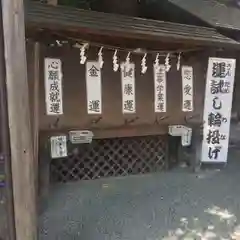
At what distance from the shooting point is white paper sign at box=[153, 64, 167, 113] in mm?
6930

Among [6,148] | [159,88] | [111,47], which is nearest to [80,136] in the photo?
[111,47]

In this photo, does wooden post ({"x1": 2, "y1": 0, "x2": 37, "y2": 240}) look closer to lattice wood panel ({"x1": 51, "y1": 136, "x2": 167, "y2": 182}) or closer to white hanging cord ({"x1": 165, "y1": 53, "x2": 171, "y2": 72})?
lattice wood panel ({"x1": 51, "y1": 136, "x2": 167, "y2": 182})

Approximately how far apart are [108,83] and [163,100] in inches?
48.1

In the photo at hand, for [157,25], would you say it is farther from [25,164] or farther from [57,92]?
[25,164]

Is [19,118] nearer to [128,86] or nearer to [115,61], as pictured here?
[115,61]

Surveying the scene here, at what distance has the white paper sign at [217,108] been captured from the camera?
727 cm

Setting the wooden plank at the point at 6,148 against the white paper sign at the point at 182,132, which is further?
the white paper sign at the point at 182,132

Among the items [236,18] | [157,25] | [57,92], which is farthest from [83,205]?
[236,18]

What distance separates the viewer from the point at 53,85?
5945 millimetres

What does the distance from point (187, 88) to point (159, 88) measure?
676 millimetres

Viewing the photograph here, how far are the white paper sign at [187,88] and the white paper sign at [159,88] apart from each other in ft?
1.54

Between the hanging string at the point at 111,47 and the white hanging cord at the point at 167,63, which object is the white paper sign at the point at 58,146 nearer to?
the hanging string at the point at 111,47

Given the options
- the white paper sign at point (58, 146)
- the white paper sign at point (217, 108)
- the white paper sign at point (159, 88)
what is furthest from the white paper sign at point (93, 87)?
the white paper sign at point (217, 108)

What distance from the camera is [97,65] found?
633cm
